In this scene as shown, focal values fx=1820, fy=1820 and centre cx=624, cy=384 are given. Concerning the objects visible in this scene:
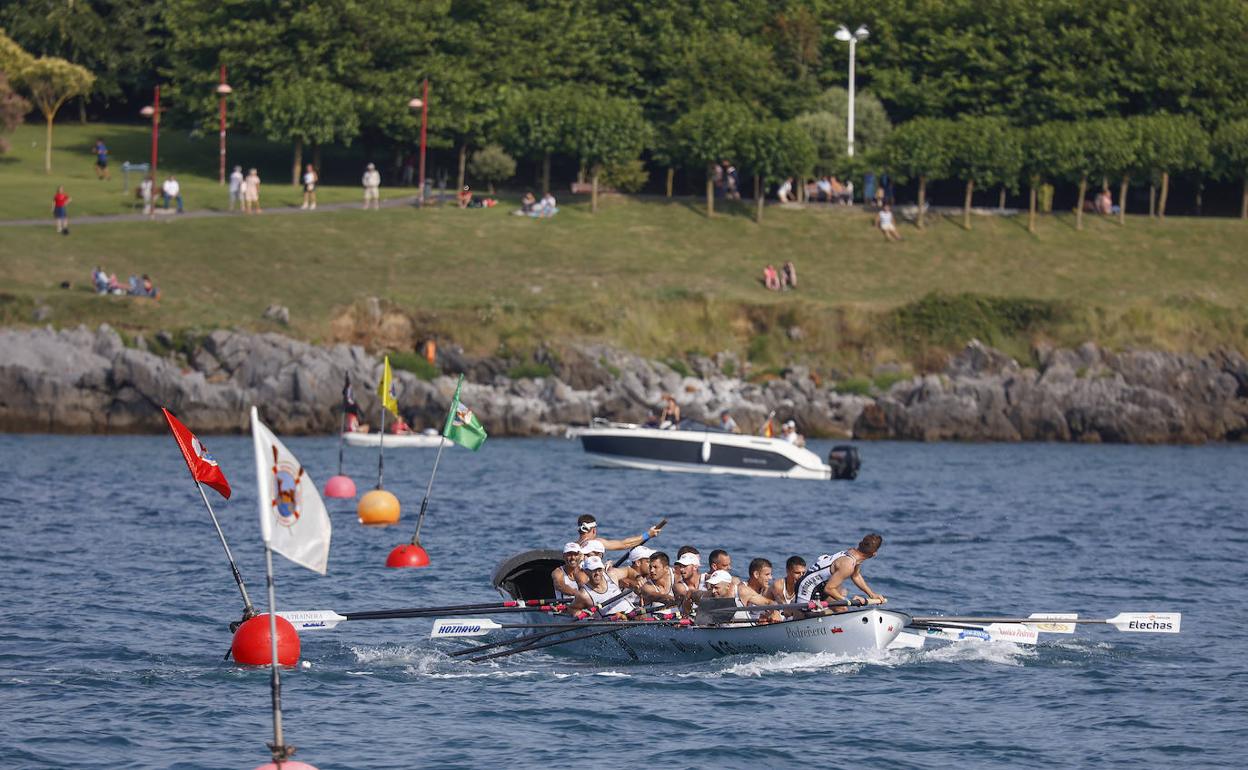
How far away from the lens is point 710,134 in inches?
3167

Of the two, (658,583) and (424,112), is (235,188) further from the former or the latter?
(658,583)

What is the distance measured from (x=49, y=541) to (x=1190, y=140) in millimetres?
62933

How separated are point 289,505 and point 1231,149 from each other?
250 feet

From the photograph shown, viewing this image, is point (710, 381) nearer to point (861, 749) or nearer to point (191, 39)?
point (191, 39)

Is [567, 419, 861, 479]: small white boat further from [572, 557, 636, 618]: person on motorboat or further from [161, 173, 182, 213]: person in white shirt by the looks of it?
[161, 173, 182, 213]: person in white shirt

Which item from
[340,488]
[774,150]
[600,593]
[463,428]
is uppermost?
[774,150]

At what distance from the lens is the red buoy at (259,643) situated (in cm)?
2184

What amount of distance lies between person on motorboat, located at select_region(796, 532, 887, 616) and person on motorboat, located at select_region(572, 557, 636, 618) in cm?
230

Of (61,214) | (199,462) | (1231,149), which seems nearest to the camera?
(199,462)

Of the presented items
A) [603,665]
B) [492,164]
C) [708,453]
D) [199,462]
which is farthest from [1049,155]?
[199,462]

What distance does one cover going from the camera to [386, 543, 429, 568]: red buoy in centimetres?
3139

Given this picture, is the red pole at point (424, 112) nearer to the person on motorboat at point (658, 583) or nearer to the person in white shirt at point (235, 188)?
the person in white shirt at point (235, 188)

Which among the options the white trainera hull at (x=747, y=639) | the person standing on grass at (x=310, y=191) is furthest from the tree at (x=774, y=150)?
the white trainera hull at (x=747, y=639)

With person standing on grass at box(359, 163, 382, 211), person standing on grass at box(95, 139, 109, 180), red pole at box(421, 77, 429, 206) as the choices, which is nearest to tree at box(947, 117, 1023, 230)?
red pole at box(421, 77, 429, 206)
